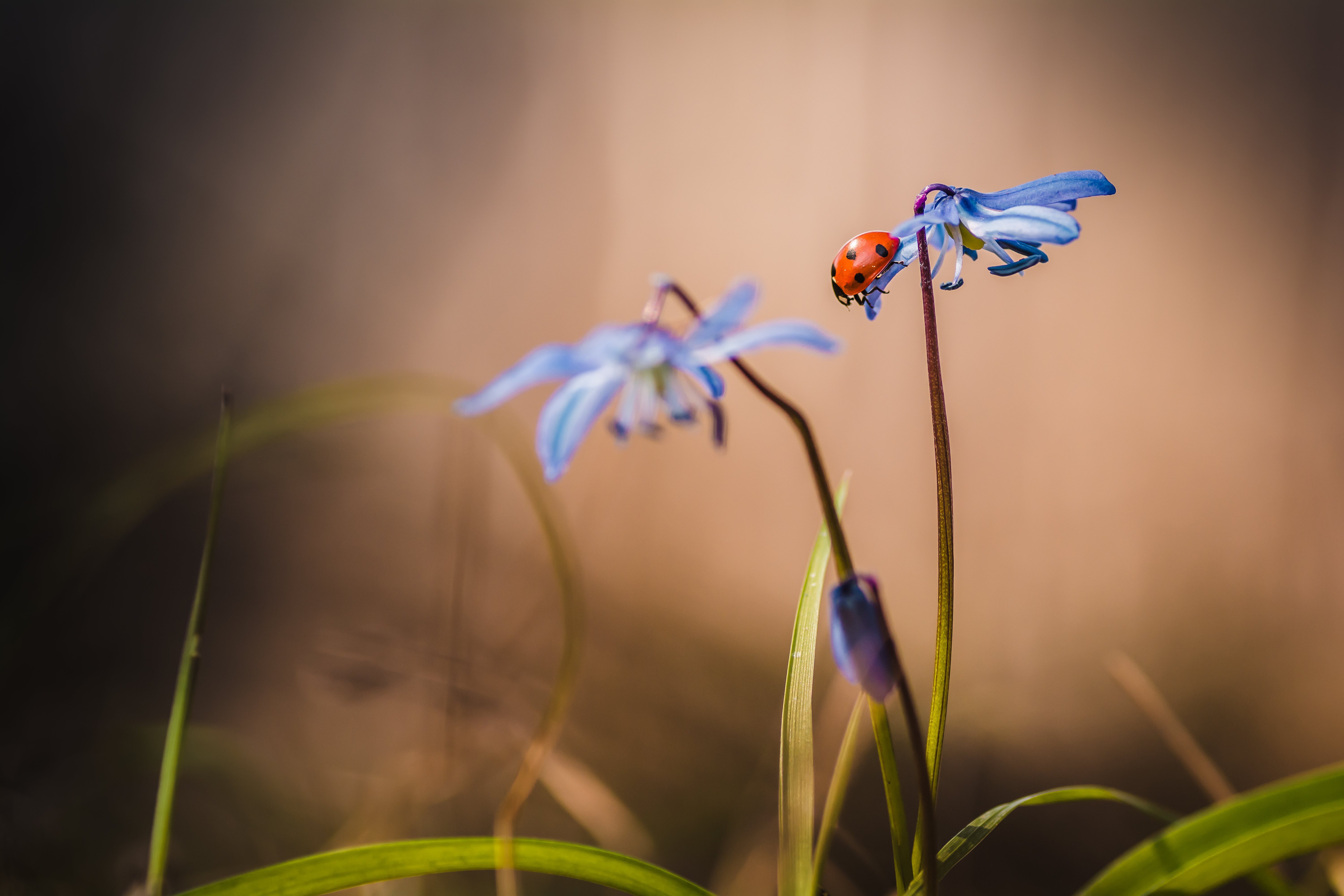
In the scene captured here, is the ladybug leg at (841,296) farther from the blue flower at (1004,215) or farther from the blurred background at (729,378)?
the blurred background at (729,378)

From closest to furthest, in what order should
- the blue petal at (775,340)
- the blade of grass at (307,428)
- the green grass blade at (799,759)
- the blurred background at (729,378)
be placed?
the blue petal at (775,340) → the green grass blade at (799,759) → the blade of grass at (307,428) → the blurred background at (729,378)

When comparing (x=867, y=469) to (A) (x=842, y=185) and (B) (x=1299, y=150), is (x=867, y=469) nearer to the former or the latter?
(A) (x=842, y=185)

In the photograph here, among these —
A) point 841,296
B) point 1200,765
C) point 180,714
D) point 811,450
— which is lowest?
point 1200,765

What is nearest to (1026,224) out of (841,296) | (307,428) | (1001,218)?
(1001,218)

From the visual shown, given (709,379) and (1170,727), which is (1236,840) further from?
(709,379)

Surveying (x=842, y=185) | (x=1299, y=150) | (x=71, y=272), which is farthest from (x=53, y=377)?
(x=1299, y=150)

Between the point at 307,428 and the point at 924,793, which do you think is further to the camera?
the point at 307,428

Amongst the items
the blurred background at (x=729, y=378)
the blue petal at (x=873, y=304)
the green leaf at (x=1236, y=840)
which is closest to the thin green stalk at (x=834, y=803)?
the green leaf at (x=1236, y=840)
